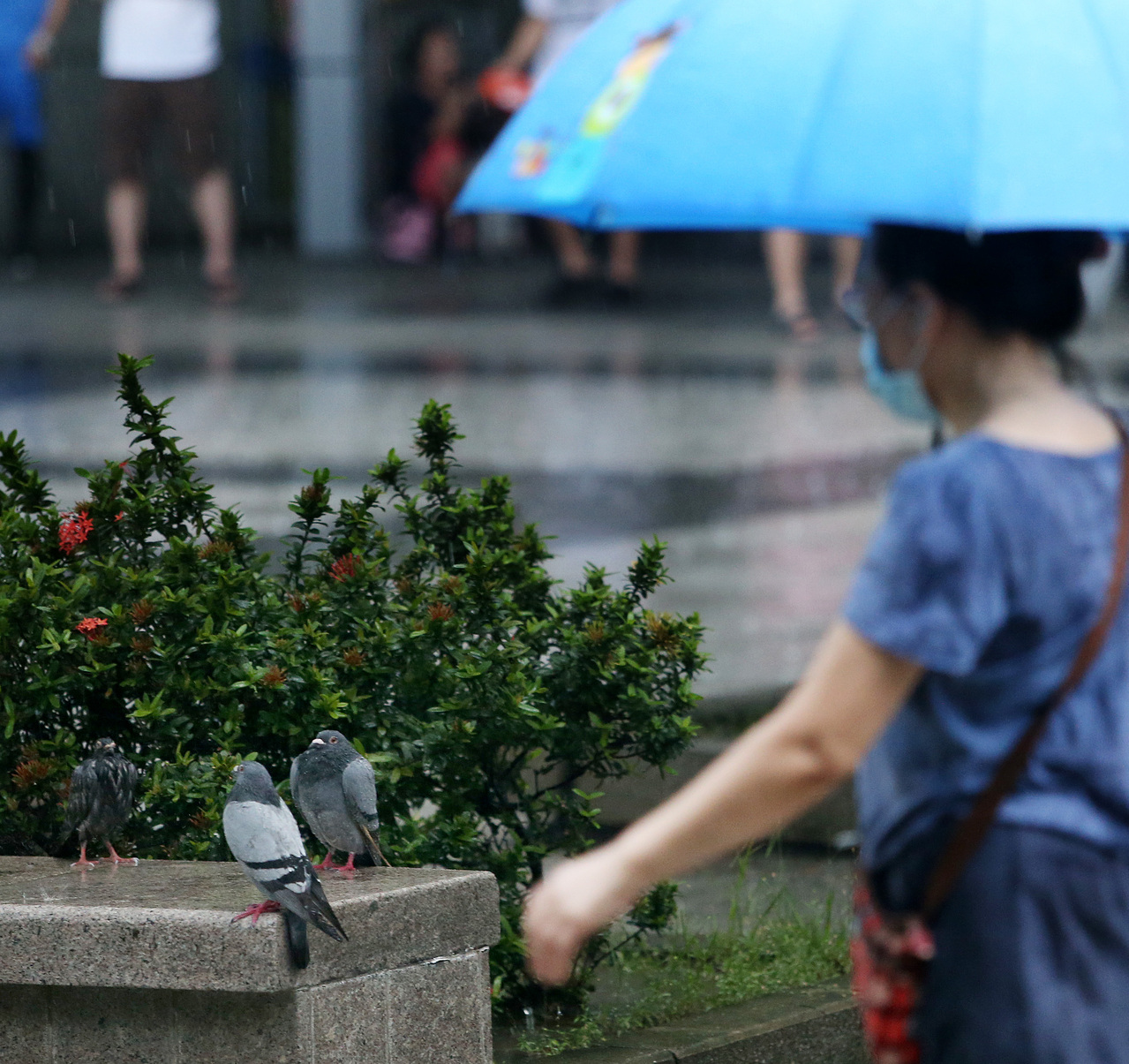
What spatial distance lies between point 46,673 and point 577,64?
5.75 ft

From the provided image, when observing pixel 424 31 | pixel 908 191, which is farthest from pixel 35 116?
pixel 908 191

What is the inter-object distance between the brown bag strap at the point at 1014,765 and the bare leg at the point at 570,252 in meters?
14.4

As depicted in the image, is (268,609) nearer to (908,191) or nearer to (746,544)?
(908,191)

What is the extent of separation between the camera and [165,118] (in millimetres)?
15242

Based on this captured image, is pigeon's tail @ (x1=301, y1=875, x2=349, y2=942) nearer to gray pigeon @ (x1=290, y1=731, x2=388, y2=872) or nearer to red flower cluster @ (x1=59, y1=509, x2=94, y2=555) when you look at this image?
gray pigeon @ (x1=290, y1=731, x2=388, y2=872)

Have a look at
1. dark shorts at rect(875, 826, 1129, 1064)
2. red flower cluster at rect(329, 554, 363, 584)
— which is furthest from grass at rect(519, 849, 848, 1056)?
dark shorts at rect(875, 826, 1129, 1064)

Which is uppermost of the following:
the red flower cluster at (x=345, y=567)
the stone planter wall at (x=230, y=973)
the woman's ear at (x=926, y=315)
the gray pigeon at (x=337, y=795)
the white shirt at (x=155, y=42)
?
the white shirt at (x=155, y=42)

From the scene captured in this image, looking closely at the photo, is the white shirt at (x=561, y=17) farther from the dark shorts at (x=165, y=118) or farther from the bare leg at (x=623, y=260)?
the dark shorts at (x=165, y=118)

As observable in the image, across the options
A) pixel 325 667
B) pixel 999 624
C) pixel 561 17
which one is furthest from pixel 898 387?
pixel 561 17

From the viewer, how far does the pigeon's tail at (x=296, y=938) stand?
310 cm

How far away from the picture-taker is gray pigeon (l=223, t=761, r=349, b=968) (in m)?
3.05

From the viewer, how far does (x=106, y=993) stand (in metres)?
3.27

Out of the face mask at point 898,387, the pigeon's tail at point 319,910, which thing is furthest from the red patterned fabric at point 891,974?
the pigeon's tail at point 319,910

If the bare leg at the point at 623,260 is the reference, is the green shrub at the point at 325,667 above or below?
below
